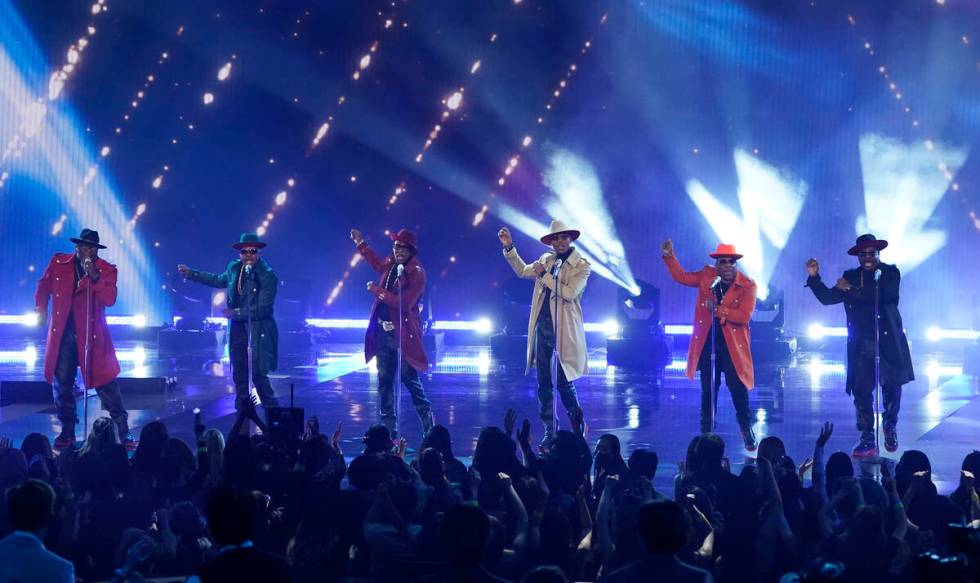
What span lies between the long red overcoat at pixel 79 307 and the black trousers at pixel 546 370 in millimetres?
3872

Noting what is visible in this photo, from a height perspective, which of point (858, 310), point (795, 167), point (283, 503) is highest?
point (795, 167)

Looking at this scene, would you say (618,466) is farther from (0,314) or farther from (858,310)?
(0,314)

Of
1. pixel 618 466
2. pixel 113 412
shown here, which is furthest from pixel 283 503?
pixel 113 412

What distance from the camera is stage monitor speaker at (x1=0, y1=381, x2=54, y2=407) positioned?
12195mm

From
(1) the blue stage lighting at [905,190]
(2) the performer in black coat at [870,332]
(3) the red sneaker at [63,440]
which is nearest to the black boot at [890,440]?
(2) the performer in black coat at [870,332]

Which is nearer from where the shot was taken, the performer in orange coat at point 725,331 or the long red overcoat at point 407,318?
the performer in orange coat at point 725,331

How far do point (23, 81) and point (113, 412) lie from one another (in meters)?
16.9

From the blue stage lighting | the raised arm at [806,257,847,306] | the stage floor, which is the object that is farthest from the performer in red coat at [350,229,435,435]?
the blue stage lighting

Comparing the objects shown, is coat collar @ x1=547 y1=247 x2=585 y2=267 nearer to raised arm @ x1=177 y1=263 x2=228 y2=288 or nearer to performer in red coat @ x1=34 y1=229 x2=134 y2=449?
raised arm @ x1=177 y1=263 x2=228 y2=288

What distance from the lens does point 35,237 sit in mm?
25922

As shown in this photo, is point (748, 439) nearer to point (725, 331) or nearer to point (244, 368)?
point (725, 331)

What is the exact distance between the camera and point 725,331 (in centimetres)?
923

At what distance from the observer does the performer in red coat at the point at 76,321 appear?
9258 mm

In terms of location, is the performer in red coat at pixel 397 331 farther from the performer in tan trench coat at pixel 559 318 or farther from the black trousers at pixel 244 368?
the black trousers at pixel 244 368
